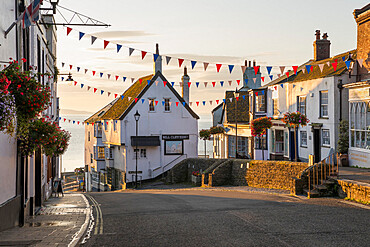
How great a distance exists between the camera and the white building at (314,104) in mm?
27500

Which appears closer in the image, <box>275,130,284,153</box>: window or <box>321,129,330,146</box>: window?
<box>321,129,330,146</box>: window

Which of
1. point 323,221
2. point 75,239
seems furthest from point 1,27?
point 323,221

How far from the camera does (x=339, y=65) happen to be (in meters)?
29.5

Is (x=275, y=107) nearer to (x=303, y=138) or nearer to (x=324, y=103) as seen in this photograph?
(x=303, y=138)

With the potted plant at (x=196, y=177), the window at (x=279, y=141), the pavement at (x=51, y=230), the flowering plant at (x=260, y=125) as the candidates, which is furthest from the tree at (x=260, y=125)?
the pavement at (x=51, y=230)

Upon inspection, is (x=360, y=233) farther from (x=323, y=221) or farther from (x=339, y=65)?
(x=339, y=65)

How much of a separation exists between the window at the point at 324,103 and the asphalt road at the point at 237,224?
1179cm

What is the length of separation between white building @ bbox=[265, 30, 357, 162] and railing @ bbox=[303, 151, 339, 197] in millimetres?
5615

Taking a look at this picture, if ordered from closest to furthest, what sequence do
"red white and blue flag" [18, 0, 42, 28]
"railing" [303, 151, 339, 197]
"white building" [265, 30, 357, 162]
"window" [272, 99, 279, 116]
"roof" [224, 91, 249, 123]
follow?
"red white and blue flag" [18, 0, 42, 28] < "railing" [303, 151, 339, 197] < "white building" [265, 30, 357, 162] < "window" [272, 99, 279, 116] < "roof" [224, 91, 249, 123]

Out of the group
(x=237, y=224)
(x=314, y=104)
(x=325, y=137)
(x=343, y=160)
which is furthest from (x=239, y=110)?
(x=237, y=224)

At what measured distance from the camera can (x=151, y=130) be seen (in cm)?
4559

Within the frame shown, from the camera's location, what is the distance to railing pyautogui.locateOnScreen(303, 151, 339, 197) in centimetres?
2021

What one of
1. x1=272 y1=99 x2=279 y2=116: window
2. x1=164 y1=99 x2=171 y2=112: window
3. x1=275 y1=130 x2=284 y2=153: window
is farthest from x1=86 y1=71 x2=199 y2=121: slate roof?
x1=275 y1=130 x2=284 y2=153: window

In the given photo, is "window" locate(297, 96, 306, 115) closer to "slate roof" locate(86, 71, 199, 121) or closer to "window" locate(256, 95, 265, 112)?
"window" locate(256, 95, 265, 112)
